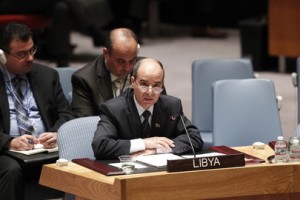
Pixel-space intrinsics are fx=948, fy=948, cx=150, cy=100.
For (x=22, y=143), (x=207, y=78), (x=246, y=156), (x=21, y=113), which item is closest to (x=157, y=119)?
(x=246, y=156)

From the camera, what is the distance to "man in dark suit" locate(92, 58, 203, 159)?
5129mm

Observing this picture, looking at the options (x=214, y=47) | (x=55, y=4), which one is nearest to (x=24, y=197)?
(x=55, y=4)

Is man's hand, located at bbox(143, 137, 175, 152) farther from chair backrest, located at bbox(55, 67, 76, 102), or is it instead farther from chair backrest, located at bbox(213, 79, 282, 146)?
chair backrest, located at bbox(55, 67, 76, 102)

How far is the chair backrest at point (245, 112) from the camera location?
21.5 feet

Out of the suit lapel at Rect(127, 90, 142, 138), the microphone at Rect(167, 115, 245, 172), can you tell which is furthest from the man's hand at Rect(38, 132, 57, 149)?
the microphone at Rect(167, 115, 245, 172)

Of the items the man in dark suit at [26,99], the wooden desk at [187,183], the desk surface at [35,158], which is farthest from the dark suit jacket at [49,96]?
the wooden desk at [187,183]

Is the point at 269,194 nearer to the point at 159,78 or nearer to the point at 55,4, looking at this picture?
the point at 159,78

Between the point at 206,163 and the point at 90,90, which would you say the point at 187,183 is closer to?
the point at 206,163

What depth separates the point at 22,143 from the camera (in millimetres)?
5828

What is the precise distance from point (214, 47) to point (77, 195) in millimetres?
8899

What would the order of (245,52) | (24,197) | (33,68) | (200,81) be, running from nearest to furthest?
(24,197), (33,68), (200,81), (245,52)

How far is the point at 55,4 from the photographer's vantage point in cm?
1103

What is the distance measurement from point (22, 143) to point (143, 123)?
0.89m

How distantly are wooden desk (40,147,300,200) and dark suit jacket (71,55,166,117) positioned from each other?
53.2 inches
